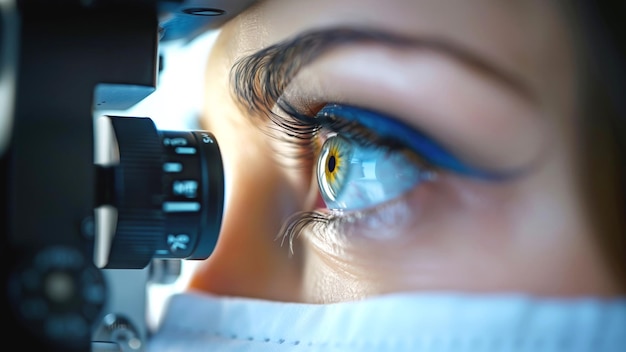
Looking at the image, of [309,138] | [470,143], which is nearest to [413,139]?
[470,143]

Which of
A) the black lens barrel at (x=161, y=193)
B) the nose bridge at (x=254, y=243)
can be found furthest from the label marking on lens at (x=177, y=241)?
the nose bridge at (x=254, y=243)

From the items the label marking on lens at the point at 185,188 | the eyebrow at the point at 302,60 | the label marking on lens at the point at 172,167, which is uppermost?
the eyebrow at the point at 302,60

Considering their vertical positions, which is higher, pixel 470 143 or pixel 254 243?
pixel 470 143

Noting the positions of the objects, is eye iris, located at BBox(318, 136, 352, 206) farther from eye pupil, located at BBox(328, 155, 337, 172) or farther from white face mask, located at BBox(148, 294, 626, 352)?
white face mask, located at BBox(148, 294, 626, 352)

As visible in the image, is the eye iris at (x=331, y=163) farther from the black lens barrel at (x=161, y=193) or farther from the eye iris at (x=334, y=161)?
the black lens barrel at (x=161, y=193)

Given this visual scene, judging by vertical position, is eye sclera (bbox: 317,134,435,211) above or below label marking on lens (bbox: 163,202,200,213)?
above

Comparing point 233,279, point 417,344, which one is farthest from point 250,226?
point 417,344

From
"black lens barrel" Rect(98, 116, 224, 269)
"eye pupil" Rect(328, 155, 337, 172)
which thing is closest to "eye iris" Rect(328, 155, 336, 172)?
"eye pupil" Rect(328, 155, 337, 172)

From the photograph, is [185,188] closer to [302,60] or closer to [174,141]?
[174,141]
